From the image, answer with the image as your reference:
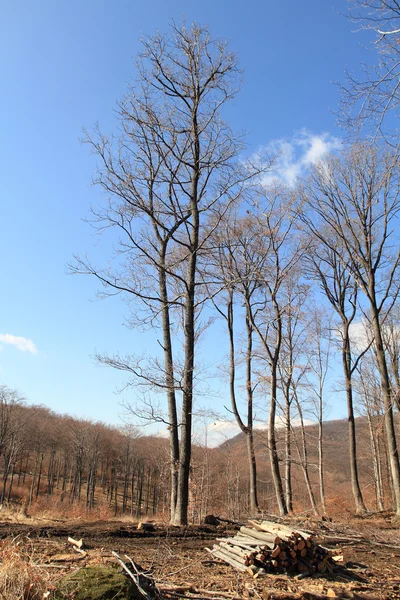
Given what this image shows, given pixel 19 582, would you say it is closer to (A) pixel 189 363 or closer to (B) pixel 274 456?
(A) pixel 189 363

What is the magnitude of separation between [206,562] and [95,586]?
2.76 meters

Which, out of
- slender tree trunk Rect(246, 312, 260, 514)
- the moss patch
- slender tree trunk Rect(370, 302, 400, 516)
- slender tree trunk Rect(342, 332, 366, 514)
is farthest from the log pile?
slender tree trunk Rect(342, 332, 366, 514)

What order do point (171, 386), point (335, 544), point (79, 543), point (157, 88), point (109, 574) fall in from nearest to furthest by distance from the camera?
point (109, 574)
point (79, 543)
point (335, 544)
point (171, 386)
point (157, 88)

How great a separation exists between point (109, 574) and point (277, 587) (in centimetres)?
209

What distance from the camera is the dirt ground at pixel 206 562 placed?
15.1 ft

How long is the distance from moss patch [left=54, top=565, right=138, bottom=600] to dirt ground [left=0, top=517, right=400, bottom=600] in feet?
1.63

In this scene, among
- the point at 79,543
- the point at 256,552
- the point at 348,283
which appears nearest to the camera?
the point at 256,552

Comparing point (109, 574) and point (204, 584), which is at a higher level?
point (109, 574)

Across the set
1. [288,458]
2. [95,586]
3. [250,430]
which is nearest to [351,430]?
[288,458]

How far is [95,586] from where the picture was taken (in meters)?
3.68

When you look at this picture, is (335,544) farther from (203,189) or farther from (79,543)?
(203,189)

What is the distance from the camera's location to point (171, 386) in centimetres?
1039

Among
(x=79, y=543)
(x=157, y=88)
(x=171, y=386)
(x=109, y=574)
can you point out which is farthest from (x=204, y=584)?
(x=157, y=88)

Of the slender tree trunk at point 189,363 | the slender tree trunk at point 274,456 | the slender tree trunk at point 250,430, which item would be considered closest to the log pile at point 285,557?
the slender tree trunk at point 189,363
